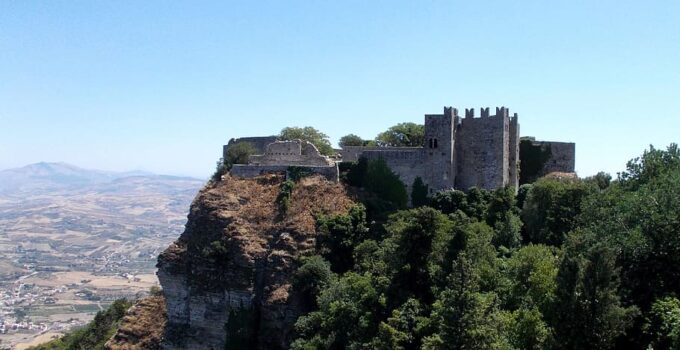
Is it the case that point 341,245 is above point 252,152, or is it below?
below

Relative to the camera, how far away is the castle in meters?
47.9

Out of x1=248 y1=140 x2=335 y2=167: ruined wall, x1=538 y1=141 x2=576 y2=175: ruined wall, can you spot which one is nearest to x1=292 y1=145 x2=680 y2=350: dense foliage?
x1=538 y1=141 x2=576 y2=175: ruined wall

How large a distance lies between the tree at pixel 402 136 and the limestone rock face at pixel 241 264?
13.6 meters

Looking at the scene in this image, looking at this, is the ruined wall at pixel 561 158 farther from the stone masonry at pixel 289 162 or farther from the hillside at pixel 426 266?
the stone masonry at pixel 289 162

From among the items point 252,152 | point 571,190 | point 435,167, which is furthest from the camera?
point 252,152

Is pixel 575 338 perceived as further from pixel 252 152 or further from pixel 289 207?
pixel 252 152

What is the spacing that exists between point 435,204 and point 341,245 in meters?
7.64

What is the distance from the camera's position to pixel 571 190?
40219 millimetres

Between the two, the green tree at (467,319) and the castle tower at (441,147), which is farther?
the castle tower at (441,147)

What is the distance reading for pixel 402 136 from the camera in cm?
6456

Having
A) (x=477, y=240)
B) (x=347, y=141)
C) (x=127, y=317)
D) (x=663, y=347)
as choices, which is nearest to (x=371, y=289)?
(x=477, y=240)

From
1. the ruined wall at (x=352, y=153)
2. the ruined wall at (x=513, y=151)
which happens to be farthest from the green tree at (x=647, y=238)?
the ruined wall at (x=352, y=153)

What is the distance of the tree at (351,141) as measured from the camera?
225ft

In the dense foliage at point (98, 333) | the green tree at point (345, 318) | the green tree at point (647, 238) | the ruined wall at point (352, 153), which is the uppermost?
the ruined wall at point (352, 153)
